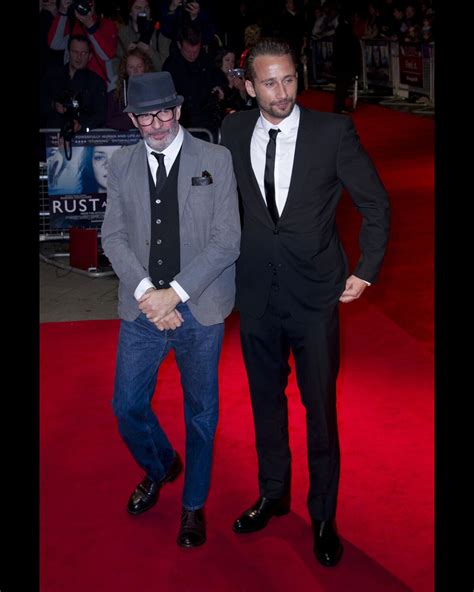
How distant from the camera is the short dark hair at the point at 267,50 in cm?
382

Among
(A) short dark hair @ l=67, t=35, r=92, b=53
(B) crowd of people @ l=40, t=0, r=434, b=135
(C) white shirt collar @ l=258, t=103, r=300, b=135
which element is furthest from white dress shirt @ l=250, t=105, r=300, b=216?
(A) short dark hair @ l=67, t=35, r=92, b=53

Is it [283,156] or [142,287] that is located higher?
[283,156]

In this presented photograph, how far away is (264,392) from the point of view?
4.32 meters

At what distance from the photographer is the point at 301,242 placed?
4.00 meters

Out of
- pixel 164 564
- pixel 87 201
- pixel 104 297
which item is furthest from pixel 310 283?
pixel 87 201

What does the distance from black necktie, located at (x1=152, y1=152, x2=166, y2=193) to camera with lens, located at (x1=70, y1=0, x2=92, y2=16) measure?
6.45 meters

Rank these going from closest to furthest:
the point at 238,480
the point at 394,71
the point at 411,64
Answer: the point at 238,480 → the point at 411,64 → the point at 394,71

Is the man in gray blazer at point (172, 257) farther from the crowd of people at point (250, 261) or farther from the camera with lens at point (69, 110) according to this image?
the camera with lens at point (69, 110)

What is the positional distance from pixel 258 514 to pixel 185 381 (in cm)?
75

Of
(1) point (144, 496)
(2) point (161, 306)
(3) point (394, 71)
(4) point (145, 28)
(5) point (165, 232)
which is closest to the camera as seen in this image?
(2) point (161, 306)

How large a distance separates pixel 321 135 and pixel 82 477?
7.33 ft

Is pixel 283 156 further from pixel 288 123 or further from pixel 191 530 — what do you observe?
pixel 191 530

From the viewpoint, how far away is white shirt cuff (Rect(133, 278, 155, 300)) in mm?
3996

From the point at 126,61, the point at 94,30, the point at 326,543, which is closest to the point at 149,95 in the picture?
the point at 326,543
